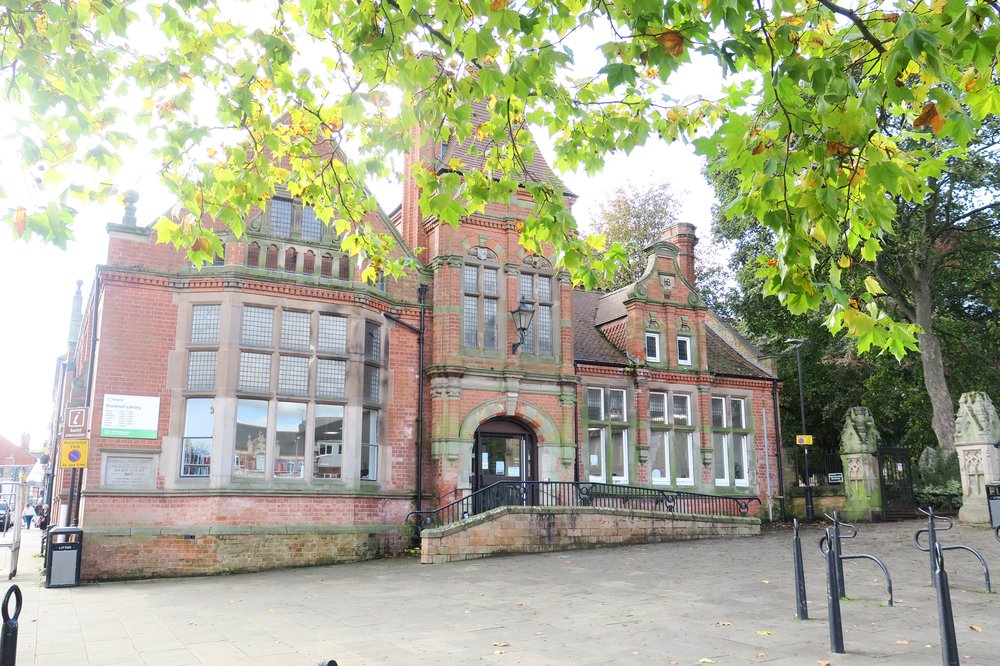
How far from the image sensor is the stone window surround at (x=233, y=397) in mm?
16047

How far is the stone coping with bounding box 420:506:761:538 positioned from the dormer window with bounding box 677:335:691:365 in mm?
5636

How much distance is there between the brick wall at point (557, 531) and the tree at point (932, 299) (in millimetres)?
7452

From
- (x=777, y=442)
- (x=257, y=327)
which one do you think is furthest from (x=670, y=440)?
(x=257, y=327)

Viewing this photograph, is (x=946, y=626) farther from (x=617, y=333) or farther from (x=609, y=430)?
(x=617, y=333)

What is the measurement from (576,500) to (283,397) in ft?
25.7

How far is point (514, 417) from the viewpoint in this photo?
65.9 feet

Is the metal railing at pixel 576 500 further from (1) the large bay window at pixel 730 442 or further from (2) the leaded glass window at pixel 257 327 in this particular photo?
(2) the leaded glass window at pixel 257 327

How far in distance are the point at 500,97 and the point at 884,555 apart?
40.1ft

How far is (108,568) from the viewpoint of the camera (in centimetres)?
1494

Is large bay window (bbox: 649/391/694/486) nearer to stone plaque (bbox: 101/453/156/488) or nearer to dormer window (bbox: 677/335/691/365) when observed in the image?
dormer window (bbox: 677/335/691/365)

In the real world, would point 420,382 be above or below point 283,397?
above

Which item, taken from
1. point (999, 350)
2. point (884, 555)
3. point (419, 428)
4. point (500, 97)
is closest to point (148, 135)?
point (500, 97)

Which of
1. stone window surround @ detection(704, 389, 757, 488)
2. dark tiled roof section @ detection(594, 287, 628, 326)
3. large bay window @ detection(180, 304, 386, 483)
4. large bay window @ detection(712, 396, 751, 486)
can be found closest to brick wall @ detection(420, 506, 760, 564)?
large bay window @ detection(180, 304, 386, 483)

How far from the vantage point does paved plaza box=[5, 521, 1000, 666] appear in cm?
725
